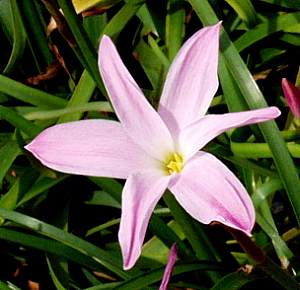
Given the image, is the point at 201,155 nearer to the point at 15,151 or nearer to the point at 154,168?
the point at 154,168

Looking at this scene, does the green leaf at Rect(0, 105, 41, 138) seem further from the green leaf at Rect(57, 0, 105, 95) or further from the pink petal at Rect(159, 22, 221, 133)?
the pink petal at Rect(159, 22, 221, 133)

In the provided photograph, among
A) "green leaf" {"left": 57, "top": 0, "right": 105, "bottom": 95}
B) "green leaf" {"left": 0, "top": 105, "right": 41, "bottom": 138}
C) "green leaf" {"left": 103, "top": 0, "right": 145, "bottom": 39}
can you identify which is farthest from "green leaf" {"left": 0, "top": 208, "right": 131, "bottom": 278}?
"green leaf" {"left": 103, "top": 0, "right": 145, "bottom": 39}

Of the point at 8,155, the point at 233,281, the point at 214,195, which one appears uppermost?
the point at 214,195

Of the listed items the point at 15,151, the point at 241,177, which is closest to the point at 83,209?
the point at 15,151

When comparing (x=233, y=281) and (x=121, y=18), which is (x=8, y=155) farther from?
(x=233, y=281)

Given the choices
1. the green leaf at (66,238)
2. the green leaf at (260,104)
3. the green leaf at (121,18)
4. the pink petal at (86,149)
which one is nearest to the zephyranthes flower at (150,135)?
the pink petal at (86,149)

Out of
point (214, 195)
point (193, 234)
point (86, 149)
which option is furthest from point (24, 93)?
point (214, 195)

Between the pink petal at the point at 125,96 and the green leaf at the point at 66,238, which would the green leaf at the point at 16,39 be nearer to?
the green leaf at the point at 66,238
